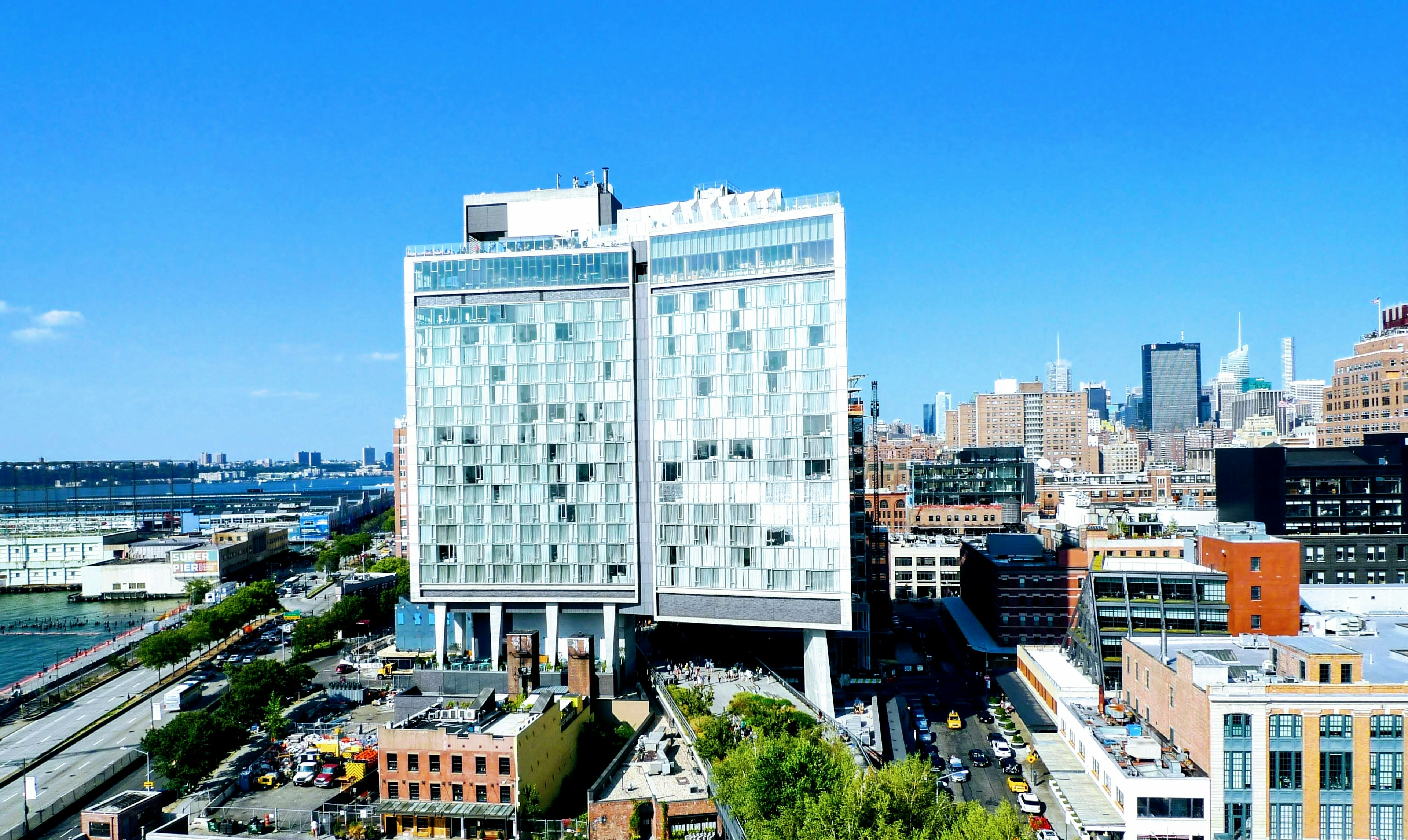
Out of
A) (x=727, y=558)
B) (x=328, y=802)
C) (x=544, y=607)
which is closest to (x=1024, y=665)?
(x=727, y=558)

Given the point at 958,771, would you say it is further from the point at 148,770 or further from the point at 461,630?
the point at 148,770

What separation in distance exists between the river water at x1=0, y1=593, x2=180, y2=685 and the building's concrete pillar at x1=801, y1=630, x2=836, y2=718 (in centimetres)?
9329

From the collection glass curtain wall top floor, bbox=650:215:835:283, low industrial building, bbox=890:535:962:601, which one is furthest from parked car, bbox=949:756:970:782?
low industrial building, bbox=890:535:962:601

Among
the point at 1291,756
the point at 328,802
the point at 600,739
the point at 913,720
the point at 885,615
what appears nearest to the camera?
the point at 1291,756

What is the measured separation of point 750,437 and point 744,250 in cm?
1678

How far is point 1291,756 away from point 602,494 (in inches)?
2261

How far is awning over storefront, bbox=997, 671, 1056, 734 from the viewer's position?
254ft

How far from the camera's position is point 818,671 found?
272 ft

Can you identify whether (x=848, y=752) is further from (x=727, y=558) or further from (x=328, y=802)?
(x=328, y=802)

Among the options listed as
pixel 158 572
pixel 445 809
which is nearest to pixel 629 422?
pixel 445 809

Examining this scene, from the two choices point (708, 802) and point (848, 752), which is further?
point (848, 752)

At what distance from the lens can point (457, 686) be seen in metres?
87.6

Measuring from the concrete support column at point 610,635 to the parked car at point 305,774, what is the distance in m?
26.9

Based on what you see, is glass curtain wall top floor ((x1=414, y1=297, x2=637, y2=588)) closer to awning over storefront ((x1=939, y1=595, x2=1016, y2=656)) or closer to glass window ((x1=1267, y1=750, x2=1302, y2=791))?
awning over storefront ((x1=939, y1=595, x2=1016, y2=656))
